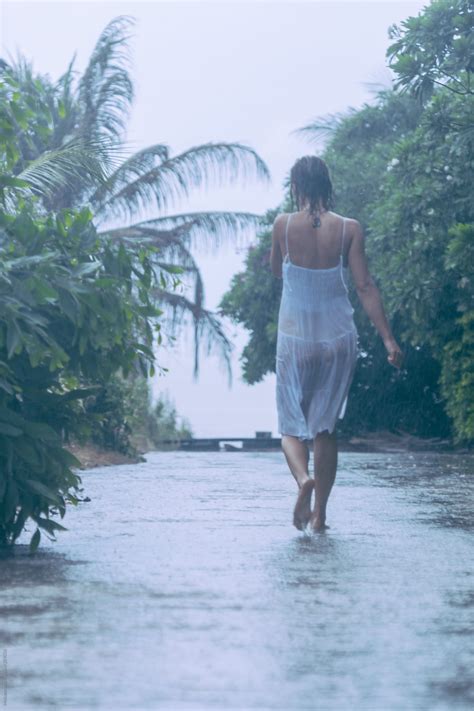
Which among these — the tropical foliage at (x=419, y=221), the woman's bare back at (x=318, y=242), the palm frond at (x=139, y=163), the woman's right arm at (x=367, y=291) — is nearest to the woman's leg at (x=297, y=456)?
the woman's right arm at (x=367, y=291)

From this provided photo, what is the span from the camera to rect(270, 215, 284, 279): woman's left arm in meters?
7.03

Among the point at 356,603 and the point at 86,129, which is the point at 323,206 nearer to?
the point at 356,603

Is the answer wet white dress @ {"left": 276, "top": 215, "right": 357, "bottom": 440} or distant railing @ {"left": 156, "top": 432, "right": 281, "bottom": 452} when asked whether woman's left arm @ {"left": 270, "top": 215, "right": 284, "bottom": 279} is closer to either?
wet white dress @ {"left": 276, "top": 215, "right": 357, "bottom": 440}

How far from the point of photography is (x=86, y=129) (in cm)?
2616

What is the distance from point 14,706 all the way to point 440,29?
48.2 feet

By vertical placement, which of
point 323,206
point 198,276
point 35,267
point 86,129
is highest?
point 86,129

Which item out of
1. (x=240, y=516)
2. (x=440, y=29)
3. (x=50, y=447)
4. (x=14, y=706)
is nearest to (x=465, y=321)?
(x=440, y=29)

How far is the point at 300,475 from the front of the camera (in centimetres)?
672

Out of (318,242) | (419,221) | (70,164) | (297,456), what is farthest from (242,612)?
(419,221)

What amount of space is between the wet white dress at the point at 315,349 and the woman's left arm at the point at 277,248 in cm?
5

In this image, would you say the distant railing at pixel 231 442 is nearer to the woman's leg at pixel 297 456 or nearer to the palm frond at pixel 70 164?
the palm frond at pixel 70 164

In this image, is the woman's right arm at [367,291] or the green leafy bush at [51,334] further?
the woman's right arm at [367,291]

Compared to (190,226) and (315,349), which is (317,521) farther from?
(190,226)

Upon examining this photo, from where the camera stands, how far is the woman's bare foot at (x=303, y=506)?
6535mm
